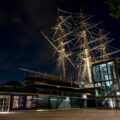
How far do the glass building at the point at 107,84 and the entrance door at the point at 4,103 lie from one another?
15.0 m

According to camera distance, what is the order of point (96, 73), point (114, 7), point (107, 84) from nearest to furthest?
point (114, 7), point (107, 84), point (96, 73)

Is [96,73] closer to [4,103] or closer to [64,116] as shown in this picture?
[4,103]

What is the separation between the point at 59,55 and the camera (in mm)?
59375

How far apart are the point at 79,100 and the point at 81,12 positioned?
3372 centimetres

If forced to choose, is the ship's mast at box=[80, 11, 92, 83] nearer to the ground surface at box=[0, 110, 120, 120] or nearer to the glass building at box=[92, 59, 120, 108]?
the glass building at box=[92, 59, 120, 108]

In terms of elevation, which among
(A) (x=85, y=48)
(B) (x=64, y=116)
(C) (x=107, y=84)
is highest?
(A) (x=85, y=48)

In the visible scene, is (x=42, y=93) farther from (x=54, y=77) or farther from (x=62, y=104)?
(x=54, y=77)

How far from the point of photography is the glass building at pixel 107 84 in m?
30.7

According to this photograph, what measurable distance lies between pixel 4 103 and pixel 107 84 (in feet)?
53.8

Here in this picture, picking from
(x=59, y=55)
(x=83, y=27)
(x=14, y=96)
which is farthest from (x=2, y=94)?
(x=83, y=27)

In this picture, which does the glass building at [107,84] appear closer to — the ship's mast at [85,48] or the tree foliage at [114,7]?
the ship's mast at [85,48]

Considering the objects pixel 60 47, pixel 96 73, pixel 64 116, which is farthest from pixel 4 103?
pixel 60 47

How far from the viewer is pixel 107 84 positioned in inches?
1253

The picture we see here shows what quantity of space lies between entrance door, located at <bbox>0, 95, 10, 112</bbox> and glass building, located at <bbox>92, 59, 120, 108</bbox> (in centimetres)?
1505
